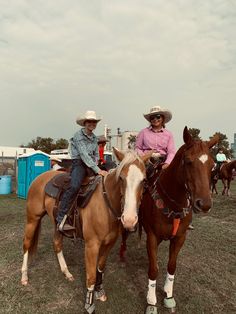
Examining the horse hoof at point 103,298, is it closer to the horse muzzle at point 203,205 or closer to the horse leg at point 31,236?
the horse leg at point 31,236

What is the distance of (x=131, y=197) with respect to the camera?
2959mm

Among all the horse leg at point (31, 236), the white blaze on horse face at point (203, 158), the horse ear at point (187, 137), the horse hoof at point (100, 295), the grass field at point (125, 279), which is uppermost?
the horse ear at point (187, 137)

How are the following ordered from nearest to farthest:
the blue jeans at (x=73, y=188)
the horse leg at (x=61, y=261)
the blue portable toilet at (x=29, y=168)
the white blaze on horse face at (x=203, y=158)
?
the white blaze on horse face at (x=203, y=158) < the blue jeans at (x=73, y=188) < the horse leg at (x=61, y=261) < the blue portable toilet at (x=29, y=168)

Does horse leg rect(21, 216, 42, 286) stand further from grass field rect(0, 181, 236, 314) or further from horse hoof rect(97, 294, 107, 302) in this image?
horse hoof rect(97, 294, 107, 302)

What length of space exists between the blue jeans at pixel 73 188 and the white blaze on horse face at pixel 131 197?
3.91ft

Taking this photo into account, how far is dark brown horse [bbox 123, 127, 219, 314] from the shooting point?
3.06 meters

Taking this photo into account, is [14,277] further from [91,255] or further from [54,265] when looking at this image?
[91,255]

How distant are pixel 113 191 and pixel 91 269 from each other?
3.18 feet

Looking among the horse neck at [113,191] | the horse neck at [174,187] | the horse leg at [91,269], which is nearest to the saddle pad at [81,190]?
the horse neck at [113,191]

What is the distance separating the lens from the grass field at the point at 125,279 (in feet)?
12.4

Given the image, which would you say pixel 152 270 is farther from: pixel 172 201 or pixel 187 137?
pixel 187 137

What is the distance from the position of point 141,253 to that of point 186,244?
3.83 feet

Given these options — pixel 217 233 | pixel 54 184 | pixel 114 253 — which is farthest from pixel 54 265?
pixel 217 233

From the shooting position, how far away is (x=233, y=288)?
14.1 feet
